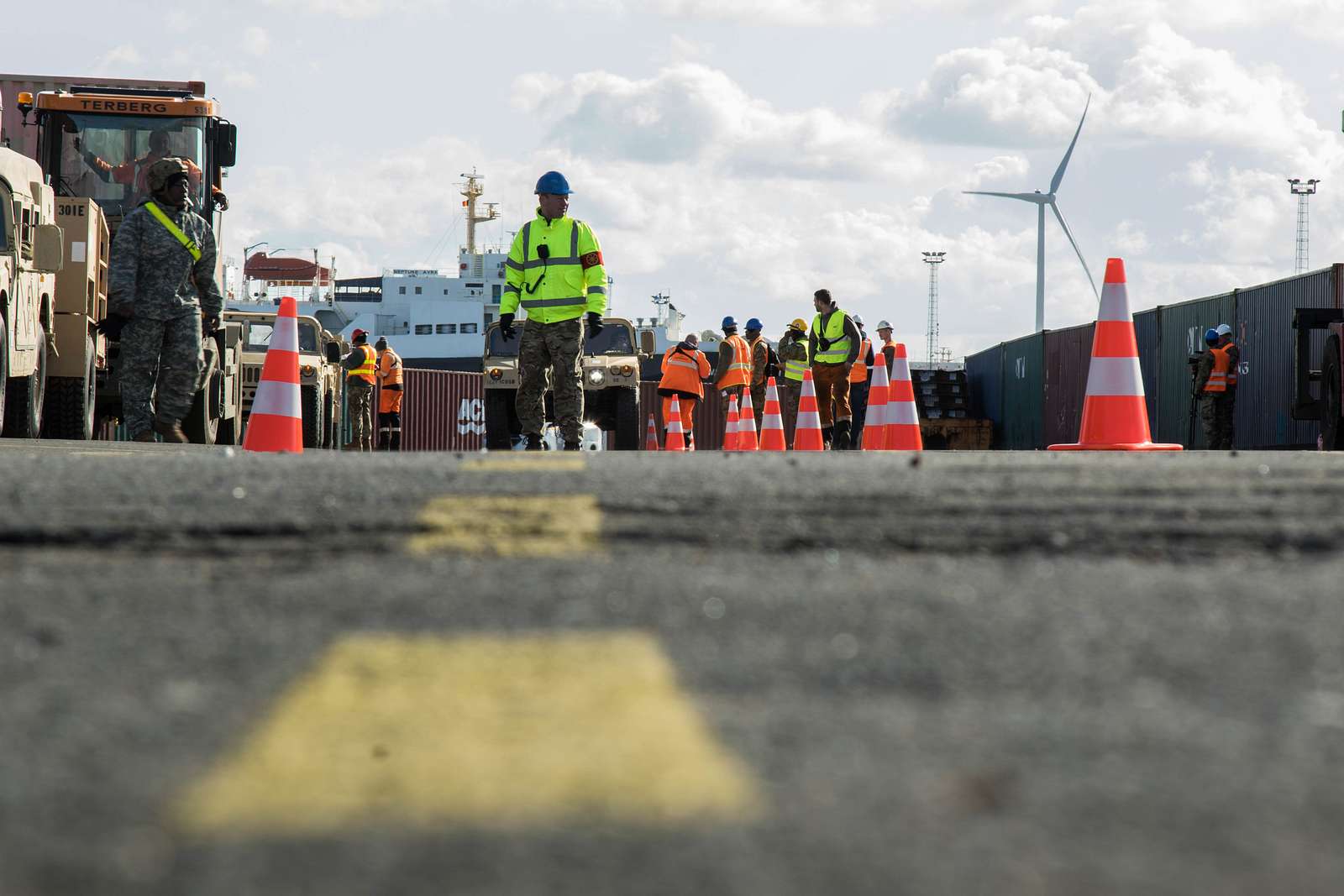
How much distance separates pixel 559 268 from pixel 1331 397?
25.9 ft

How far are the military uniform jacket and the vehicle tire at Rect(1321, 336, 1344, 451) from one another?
32.2 ft

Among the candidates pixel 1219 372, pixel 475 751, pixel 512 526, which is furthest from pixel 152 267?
pixel 1219 372

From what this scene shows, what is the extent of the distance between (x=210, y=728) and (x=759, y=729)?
0.60 metres

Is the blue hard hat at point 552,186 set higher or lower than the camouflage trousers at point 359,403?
higher

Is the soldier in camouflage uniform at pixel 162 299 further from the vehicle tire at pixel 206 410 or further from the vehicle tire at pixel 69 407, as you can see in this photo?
the vehicle tire at pixel 206 410

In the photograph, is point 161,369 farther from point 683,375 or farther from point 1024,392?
point 1024,392

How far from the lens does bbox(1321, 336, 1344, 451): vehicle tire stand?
15016 millimetres

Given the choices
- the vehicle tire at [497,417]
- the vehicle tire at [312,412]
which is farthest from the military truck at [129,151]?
the vehicle tire at [312,412]

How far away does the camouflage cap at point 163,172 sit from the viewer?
36.5 feet

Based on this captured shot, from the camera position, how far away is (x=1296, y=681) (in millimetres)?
2088

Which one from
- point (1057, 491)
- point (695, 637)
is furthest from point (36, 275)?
point (695, 637)

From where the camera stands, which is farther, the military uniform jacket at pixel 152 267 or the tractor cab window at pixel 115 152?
the tractor cab window at pixel 115 152

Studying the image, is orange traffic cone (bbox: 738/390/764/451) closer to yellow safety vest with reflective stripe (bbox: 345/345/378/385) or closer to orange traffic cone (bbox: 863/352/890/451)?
orange traffic cone (bbox: 863/352/890/451)

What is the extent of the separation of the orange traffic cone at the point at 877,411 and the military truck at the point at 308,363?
26.6 feet
